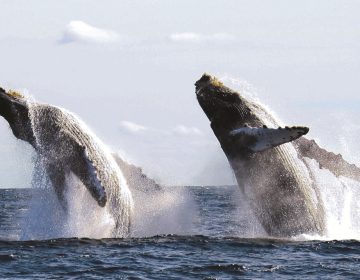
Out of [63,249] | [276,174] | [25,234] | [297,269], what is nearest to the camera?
[297,269]

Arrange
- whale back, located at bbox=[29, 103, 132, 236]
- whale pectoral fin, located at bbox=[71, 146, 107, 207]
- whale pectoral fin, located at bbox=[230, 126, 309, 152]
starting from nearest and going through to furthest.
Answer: whale pectoral fin, located at bbox=[230, 126, 309, 152]
whale pectoral fin, located at bbox=[71, 146, 107, 207]
whale back, located at bbox=[29, 103, 132, 236]

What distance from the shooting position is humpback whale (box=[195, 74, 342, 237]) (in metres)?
20.5

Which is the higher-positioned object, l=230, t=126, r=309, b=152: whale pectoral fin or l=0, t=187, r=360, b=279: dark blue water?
l=230, t=126, r=309, b=152: whale pectoral fin

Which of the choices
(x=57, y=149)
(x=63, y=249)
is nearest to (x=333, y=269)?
(x=63, y=249)

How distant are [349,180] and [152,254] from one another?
6329 millimetres

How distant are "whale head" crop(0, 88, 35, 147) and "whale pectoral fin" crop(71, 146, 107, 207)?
5.85 ft

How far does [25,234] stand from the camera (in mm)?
22828

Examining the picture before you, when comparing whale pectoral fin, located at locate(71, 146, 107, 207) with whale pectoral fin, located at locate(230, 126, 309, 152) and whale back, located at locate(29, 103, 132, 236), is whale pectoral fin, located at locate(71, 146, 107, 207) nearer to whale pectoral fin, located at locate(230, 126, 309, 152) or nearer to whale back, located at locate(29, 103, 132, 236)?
whale back, located at locate(29, 103, 132, 236)

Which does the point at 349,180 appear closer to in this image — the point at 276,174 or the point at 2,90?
the point at 276,174

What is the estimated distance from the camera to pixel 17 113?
71.8 feet

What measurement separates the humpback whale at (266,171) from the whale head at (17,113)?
484 centimetres

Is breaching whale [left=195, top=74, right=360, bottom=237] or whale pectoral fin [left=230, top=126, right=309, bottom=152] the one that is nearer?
whale pectoral fin [left=230, top=126, right=309, bottom=152]

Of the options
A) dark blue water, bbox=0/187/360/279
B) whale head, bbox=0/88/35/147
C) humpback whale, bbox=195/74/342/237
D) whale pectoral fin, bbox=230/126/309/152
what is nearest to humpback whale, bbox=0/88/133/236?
whale head, bbox=0/88/35/147

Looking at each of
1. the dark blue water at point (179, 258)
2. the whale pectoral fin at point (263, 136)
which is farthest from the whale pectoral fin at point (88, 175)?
the whale pectoral fin at point (263, 136)
